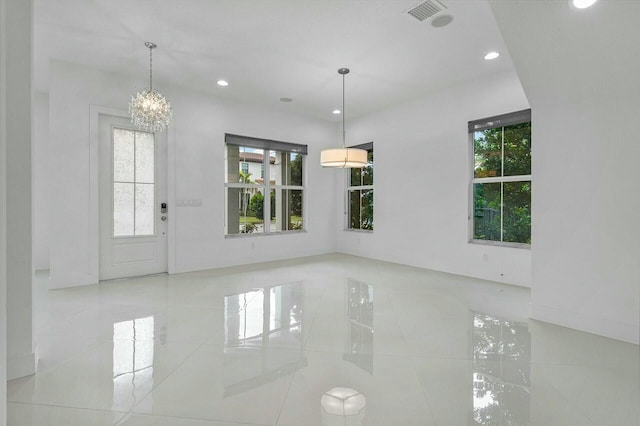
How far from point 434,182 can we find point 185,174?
403 cm

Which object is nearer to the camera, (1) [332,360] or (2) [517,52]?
(1) [332,360]

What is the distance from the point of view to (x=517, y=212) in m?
4.52

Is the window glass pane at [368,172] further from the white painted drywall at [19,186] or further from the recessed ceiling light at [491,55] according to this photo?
the white painted drywall at [19,186]

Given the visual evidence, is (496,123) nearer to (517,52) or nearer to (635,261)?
(517,52)

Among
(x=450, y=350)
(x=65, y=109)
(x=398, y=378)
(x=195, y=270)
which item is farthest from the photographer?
(x=195, y=270)

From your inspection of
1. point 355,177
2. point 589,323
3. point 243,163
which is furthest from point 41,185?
point 589,323

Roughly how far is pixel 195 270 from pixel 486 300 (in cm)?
425

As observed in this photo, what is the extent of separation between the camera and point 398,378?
208 centimetres

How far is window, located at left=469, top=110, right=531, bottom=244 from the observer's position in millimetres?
4438

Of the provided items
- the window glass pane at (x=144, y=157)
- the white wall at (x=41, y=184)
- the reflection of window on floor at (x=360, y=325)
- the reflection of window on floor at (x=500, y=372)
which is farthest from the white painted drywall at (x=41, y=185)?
the reflection of window on floor at (x=500, y=372)

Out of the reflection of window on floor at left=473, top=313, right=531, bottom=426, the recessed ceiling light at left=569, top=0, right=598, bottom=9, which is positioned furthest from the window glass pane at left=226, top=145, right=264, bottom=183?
the recessed ceiling light at left=569, top=0, right=598, bottom=9

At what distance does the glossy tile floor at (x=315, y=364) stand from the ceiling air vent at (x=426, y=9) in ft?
9.59

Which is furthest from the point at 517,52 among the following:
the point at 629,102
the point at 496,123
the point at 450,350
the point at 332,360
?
the point at 332,360

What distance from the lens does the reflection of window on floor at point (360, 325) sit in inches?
92.4
